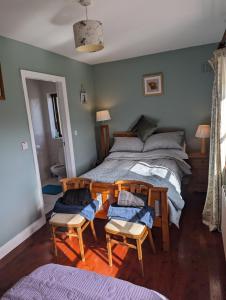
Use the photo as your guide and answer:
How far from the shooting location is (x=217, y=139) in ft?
7.70

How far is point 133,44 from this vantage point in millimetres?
3121

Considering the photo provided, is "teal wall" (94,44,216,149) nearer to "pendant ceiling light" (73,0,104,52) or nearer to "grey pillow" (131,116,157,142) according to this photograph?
"grey pillow" (131,116,157,142)

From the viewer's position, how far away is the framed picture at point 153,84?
12.5 feet

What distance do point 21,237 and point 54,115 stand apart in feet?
9.64

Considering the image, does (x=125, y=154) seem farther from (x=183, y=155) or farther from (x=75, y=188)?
(x=75, y=188)

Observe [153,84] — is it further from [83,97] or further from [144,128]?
[83,97]

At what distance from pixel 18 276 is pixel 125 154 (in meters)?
2.19

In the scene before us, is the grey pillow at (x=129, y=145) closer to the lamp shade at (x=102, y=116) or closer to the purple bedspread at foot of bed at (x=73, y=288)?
the lamp shade at (x=102, y=116)

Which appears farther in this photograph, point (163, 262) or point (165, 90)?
point (165, 90)

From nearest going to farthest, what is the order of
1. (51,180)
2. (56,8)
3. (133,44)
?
1. (56,8)
2. (133,44)
3. (51,180)

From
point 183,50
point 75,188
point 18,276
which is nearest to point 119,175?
point 75,188

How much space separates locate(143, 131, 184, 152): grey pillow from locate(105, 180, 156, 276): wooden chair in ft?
4.51

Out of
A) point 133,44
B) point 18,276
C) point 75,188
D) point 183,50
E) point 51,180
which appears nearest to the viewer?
point 18,276

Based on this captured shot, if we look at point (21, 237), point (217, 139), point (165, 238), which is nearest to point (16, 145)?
point (21, 237)
